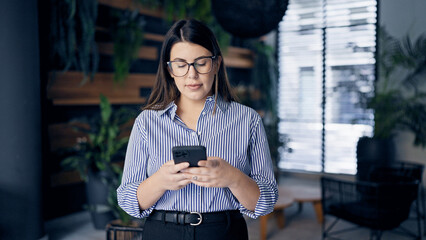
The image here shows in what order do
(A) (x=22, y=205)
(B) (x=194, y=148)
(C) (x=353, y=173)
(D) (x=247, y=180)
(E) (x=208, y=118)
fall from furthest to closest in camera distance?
(C) (x=353, y=173) < (A) (x=22, y=205) < (E) (x=208, y=118) < (D) (x=247, y=180) < (B) (x=194, y=148)

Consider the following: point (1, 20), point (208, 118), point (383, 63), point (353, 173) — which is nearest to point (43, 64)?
point (1, 20)

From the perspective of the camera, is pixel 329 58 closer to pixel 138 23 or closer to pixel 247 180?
pixel 138 23

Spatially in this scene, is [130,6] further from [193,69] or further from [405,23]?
[405,23]

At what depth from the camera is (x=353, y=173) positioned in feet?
20.1

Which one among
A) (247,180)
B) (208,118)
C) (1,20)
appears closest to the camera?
(247,180)

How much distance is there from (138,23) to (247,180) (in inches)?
136

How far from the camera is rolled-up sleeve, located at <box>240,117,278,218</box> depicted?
4.17ft

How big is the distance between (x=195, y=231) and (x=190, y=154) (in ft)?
1.02

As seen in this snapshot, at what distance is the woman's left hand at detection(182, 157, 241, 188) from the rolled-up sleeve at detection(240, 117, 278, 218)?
0.17 metres

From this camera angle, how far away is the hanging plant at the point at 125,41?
4.22m

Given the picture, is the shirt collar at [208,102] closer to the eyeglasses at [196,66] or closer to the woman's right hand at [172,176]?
the eyeglasses at [196,66]

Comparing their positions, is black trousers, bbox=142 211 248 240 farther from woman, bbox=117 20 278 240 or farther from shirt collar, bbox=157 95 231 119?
shirt collar, bbox=157 95 231 119

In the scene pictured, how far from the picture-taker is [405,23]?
18.7 ft

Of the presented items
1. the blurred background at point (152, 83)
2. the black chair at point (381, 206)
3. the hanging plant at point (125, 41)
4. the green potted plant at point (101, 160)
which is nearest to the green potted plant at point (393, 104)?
the blurred background at point (152, 83)
